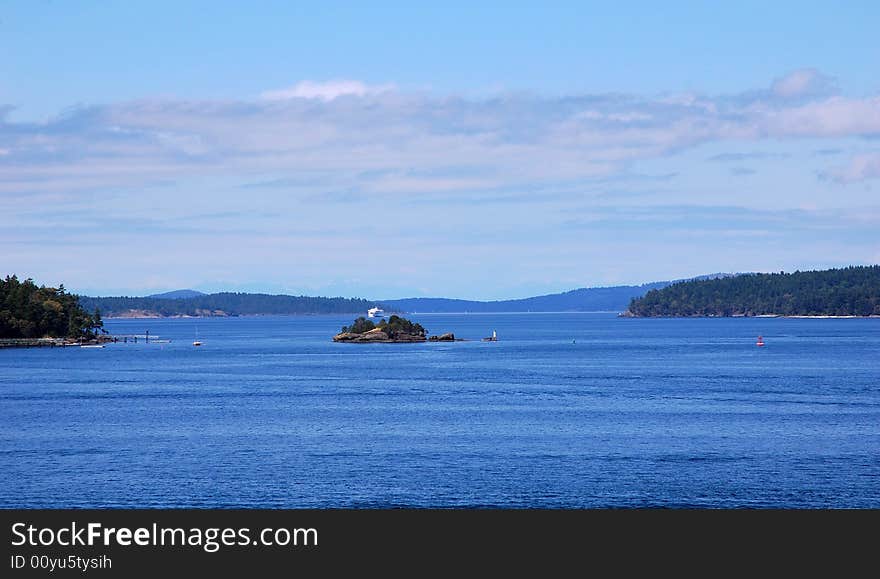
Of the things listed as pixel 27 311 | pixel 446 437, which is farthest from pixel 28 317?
pixel 446 437

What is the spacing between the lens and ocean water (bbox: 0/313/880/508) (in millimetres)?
45562

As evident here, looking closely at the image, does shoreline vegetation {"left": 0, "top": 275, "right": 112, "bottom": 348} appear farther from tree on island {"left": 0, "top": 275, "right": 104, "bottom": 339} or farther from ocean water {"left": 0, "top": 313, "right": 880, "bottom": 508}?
ocean water {"left": 0, "top": 313, "right": 880, "bottom": 508}

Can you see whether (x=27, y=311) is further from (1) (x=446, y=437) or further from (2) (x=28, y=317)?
(1) (x=446, y=437)

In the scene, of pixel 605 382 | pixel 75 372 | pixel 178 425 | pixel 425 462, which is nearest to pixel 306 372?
pixel 75 372

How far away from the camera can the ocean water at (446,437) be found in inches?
1794

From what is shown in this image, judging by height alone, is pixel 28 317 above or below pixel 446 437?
above

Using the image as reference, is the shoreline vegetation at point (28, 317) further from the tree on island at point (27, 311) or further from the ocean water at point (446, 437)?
the ocean water at point (446, 437)

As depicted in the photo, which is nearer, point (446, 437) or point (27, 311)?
point (446, 437)

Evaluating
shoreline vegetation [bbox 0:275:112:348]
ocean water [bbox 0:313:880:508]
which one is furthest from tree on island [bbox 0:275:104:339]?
ocean water [bbox 0:313:880:508]

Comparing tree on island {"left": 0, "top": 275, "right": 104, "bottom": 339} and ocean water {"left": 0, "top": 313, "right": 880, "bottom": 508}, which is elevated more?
tree on island {"left": 0, "top": 275, "right": 104, "bottom": 339}

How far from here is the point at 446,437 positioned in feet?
207

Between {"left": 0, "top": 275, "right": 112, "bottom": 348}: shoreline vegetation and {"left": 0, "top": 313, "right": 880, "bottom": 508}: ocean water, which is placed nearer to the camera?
{"left": 0, "top": 313, "right": 880, "bottom": 508}: ocean water

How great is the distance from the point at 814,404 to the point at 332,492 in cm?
4746

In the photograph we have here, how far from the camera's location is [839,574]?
2814 cm
